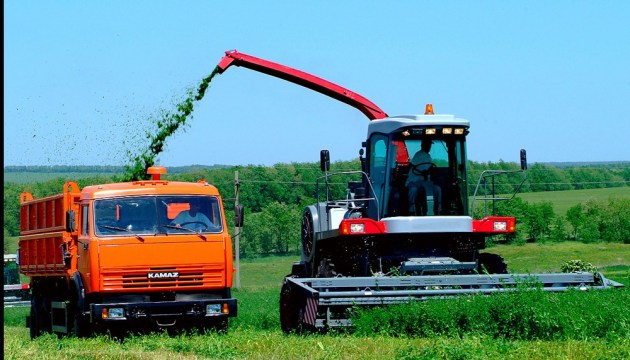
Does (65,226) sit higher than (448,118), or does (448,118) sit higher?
(448,118)

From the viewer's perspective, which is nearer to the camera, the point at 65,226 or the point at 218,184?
the point at 65,226

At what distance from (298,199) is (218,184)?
12.3 meters

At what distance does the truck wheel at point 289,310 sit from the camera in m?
16.9

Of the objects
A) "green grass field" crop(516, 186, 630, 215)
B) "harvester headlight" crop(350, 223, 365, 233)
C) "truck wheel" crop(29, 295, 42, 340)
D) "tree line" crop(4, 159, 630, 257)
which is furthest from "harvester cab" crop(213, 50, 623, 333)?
"green grass field" crop(516, 186, 630, 215)

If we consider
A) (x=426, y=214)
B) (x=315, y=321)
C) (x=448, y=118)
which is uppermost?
(x=448, y=118)

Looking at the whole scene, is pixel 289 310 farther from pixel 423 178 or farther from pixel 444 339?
pixel 444 339

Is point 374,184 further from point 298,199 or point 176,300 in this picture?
point 298,199

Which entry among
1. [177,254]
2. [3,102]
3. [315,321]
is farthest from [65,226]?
[3,102]

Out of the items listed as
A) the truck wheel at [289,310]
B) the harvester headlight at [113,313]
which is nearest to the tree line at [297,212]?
the truck wheel at [289,310]

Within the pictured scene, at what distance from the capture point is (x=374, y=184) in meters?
17.5

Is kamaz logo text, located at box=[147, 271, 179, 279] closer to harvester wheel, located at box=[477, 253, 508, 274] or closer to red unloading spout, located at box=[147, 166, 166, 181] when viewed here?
red unloading spout, located at box=[147, 166, 166, 181]

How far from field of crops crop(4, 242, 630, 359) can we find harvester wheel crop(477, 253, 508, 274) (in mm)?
2156

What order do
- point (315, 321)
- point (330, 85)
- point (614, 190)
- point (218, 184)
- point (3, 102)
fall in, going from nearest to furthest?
point (3, 102) < point (315, 321) < point (330, 85) < point (218, 184) < point (614, 190)

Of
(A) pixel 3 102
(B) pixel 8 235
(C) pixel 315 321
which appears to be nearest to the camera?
(A) pixel 3 102
